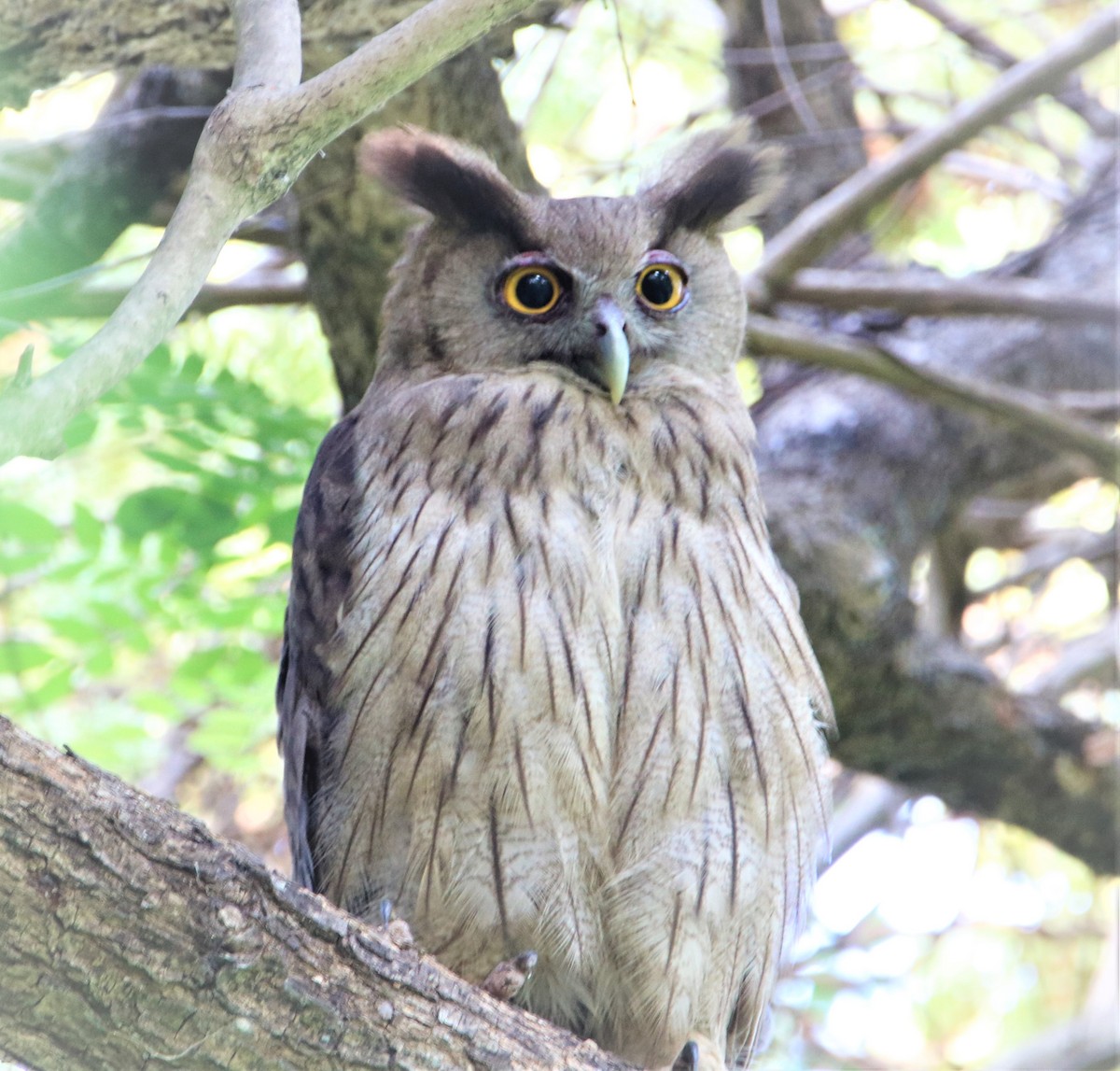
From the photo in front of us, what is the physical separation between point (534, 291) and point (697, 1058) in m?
1.52

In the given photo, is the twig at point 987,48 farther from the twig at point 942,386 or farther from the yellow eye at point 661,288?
the yellow eye at point 661,288

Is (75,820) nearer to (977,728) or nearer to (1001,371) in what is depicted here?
(977,728)

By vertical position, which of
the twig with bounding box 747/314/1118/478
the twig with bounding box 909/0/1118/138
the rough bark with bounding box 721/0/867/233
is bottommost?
the twig with bounding box 747/314/1118/478

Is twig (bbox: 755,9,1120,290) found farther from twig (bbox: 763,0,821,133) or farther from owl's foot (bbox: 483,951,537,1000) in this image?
owl's foot (bbox: 483,951,537,1000)

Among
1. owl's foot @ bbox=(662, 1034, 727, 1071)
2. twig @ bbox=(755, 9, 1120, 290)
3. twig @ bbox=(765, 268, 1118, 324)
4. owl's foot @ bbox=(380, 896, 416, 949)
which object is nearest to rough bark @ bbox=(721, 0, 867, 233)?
twig @ bbox=(755, 9, 1120, 290)

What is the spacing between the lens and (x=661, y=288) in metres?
2.92

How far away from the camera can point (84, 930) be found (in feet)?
5.49

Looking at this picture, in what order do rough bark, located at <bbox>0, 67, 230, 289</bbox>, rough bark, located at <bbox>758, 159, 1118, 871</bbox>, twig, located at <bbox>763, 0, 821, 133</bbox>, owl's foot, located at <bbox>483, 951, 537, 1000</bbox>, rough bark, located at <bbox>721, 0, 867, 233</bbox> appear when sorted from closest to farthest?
owl's foot, located at <bbox>483, 951, 537, 1000</bbox>
rough bark, located at <bbox>0, 67, 230, 289</bbox>
rough bark, located at <bbox>758, 159, 1118, 871</bbox>
twig, located at <bbox>763, 0, 821, 133</bbox>
rough bark, located at <bbox>721, 0, 867, 233</bbox>

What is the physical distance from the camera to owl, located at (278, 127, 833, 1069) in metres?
2.39

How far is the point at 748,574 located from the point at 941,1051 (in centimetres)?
368

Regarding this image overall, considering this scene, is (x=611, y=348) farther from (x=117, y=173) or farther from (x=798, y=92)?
(x=798, y=92)

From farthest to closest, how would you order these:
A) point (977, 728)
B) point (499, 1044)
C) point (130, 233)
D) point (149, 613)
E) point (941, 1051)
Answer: point (941, 1051), point (130, 233), point (977, 728), point (149, 613), point (499, 1044)

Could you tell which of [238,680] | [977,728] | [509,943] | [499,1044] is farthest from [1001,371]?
[499,1044]

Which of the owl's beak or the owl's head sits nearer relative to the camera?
the owl's beak
